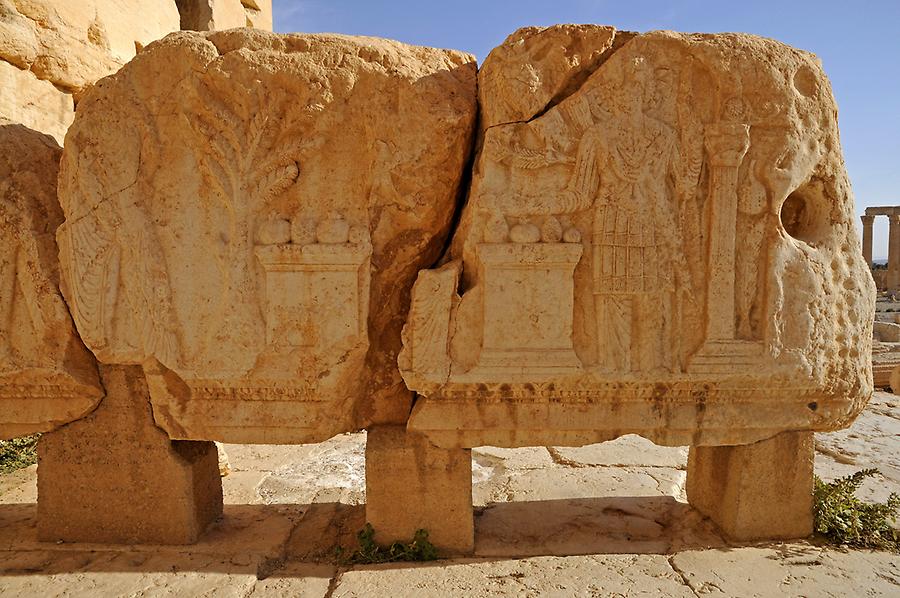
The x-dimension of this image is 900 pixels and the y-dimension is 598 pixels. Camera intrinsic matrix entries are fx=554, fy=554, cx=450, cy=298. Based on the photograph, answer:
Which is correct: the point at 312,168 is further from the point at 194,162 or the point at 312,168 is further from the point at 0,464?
the point at 0,464

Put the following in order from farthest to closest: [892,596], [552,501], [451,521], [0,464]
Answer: [0,464]
[552,501]
[451,521]
[892,596]

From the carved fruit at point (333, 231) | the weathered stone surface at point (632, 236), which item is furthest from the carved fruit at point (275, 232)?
the weathered stone surface at point (632, 236)

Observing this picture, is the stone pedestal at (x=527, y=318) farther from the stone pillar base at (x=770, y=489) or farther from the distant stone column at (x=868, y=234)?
the distant stone column at (x=868, y=234)

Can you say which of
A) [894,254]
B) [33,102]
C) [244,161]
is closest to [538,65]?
[244,161]

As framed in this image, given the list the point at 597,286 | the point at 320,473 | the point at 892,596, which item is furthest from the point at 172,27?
the point at 892,596

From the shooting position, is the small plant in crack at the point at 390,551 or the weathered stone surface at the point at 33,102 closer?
the small plant in crack at the point at 390,551

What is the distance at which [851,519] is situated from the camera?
271 centimetres

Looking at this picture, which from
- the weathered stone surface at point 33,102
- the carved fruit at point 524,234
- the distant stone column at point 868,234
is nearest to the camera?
the carved fruit at point 524,234

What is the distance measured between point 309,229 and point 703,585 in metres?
2.29

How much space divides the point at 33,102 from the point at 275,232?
237 cm

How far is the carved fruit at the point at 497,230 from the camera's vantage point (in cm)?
245

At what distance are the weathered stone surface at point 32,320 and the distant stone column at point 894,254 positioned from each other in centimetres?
2306

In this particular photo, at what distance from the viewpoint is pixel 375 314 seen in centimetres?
264

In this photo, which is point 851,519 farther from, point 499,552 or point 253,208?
point 253,208
